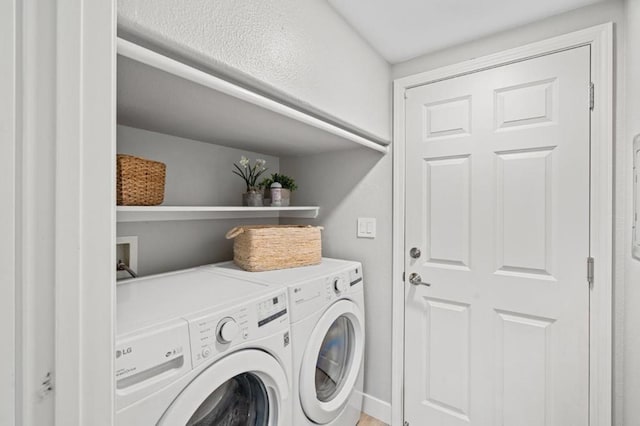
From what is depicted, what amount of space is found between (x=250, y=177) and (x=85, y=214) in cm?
144

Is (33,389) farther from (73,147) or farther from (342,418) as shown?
(342,418)

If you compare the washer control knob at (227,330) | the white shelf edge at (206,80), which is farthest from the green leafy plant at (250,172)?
the washer control knob at (227,330)

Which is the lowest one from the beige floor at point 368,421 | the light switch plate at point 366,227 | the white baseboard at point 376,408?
the beige floor at point 368,421

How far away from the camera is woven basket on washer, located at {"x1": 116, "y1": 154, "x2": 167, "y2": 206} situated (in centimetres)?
109

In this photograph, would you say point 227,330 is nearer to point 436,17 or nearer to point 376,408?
point 376,408

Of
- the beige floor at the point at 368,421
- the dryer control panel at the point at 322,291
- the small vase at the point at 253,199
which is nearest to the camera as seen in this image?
the dryer control panel at the point at 322,291

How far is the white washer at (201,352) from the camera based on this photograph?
2.41ft

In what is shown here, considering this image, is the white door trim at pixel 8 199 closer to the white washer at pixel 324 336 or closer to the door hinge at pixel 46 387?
the door hinge at pixel 46 387

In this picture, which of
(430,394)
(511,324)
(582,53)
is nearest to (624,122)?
(582,53)

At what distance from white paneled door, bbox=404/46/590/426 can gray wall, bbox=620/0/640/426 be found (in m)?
0.13

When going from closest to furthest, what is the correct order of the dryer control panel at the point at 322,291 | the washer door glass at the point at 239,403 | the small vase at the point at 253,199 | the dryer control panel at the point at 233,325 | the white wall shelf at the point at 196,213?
the dryer control panel at the point at 233,325
the washer door glass at the point at 239,403
the white wall shelf at the point at 196,213
the dryer control panel at the point at 322,291
the small vase at the point at 253,199

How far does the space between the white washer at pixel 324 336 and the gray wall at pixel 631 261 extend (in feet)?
3.74

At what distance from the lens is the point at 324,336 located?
4.62 ft

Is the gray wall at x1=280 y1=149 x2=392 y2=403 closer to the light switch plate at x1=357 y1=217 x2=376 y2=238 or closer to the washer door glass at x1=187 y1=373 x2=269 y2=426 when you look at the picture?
the light switch plate at x1=357 y1=217 x2=376 y2=238
